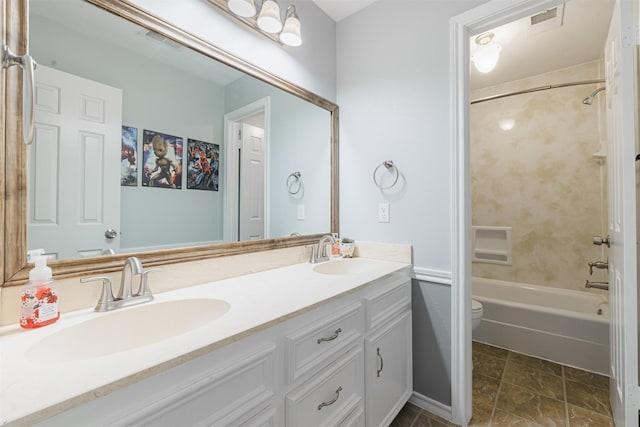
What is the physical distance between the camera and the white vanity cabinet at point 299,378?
1.89ft

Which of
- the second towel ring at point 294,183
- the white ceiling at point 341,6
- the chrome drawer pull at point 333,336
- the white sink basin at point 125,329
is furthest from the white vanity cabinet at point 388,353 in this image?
the white ceiling at point 341,6

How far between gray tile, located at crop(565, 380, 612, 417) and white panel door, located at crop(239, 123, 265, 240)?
2.10 metres

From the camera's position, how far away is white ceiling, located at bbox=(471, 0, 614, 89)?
1.80 m

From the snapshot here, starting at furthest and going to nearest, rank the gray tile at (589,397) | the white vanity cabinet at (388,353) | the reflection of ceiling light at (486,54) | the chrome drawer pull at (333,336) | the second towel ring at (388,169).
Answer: the reflection of ceiling light at (486,54) < the second towel ring at (388,169) < the gray tile at (589,397) < the white vanity cabinet at (388,353) < the chrome drawer pull at (333,336)

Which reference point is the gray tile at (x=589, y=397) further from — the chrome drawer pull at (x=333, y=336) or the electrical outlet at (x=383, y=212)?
the chrome drawer pull at (x=333, y=336)

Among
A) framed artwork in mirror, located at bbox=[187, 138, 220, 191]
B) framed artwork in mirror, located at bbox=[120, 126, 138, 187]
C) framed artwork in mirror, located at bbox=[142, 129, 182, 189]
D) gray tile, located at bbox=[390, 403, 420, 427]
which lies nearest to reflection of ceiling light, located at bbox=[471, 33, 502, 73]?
framed artwork in mirror, located at bbox=[187, 138, 220, 191]

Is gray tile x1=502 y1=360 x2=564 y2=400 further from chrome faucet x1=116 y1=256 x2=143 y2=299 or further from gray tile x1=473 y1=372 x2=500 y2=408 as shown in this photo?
chrome faucet x1=116 y1=256 x2=143 y2=299

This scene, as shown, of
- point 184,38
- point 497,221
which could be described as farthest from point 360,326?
point 497,221

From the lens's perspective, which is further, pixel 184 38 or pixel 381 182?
pixel 381 182

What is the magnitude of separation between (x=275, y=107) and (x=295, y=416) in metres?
1.49

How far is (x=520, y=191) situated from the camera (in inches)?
109

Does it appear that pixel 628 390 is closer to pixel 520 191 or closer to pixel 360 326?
pixel 360 326

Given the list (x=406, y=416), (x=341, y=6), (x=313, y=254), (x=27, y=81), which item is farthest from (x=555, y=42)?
(x=27, y=81)

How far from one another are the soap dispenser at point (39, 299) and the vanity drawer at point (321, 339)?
67 centimetres
